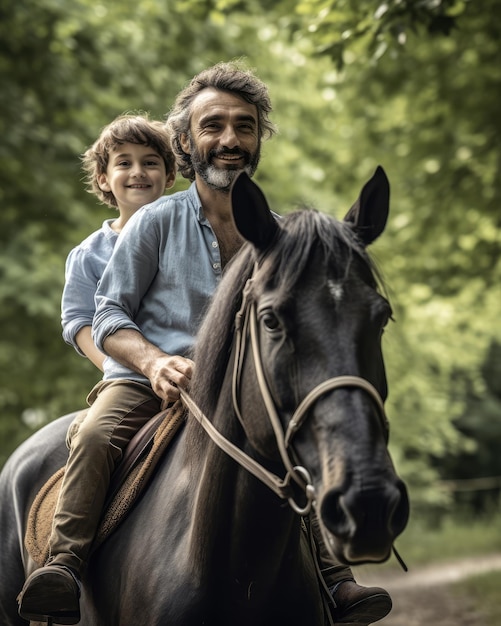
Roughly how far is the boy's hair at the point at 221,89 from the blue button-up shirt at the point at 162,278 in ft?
1.25

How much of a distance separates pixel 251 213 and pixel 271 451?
28.8 inches

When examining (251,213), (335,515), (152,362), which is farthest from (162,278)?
(335,515)

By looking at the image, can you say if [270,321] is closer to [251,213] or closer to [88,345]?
[251,213]

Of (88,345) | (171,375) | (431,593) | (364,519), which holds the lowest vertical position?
(431,593)

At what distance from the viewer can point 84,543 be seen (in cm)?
367

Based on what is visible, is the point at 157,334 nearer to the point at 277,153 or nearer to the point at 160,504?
the point at 160,504

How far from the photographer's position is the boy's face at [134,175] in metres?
4.98

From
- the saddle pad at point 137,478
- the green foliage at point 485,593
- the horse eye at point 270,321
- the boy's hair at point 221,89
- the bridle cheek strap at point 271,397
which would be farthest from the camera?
the green foliage at point 485,593

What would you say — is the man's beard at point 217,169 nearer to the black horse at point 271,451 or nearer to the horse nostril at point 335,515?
the black horse at point 271,451

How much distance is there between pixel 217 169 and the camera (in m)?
3.99

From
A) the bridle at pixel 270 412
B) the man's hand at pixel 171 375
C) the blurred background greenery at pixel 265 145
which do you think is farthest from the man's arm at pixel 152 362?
the blurred background greenery at pixel 265 145

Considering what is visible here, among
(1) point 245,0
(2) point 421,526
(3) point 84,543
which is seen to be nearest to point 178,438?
(3) point 84,543

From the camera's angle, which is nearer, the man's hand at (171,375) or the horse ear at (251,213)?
the horse ear at (251,213)

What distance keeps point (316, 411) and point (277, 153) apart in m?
12.1
